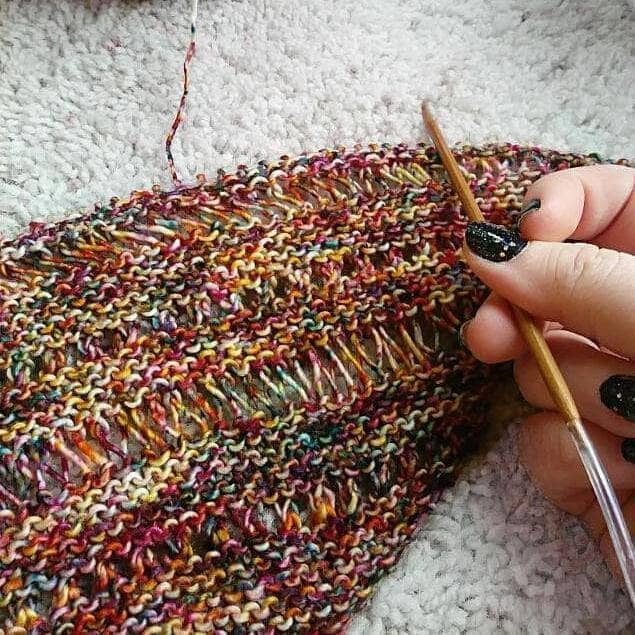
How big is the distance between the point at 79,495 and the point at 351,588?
20cm

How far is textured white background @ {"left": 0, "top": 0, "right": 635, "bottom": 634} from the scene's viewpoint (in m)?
0.75

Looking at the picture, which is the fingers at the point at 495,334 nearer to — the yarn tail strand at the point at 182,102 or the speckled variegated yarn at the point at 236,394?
the speckled variegated yarn at the point at 236,394

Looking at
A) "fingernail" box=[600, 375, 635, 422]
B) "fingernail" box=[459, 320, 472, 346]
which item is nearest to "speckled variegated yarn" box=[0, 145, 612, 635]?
"fingernail" box=[459, 320, 472, 346]

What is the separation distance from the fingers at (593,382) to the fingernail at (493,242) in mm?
76

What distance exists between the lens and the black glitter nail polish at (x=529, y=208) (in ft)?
1.90

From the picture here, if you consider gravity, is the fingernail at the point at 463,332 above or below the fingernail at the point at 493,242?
below

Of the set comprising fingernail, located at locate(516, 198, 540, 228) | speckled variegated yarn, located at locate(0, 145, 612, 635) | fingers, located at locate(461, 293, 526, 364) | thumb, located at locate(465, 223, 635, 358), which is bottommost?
speckled variegated yarn, located at locate(0, 145, 612, 635)

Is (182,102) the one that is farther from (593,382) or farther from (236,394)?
Answer: (593,382)

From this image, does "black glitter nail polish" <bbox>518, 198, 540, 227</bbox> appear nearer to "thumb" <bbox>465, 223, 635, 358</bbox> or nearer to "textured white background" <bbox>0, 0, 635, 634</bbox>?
"thumb" <bbox>465, 223, 635, 358</bbox>

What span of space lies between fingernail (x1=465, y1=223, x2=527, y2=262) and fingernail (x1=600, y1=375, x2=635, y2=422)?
105 millimetres

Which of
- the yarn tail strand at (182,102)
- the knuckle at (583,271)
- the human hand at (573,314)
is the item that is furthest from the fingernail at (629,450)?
the yarn tail strand at (182,102)

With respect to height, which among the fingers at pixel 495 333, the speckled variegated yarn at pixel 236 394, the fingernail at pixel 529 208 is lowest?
the speckled variegated yarn at pixel 236 394

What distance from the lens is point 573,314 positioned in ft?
1.77

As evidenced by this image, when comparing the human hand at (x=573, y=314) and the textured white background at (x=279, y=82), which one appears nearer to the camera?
the human hand at (x=573, y=314)
